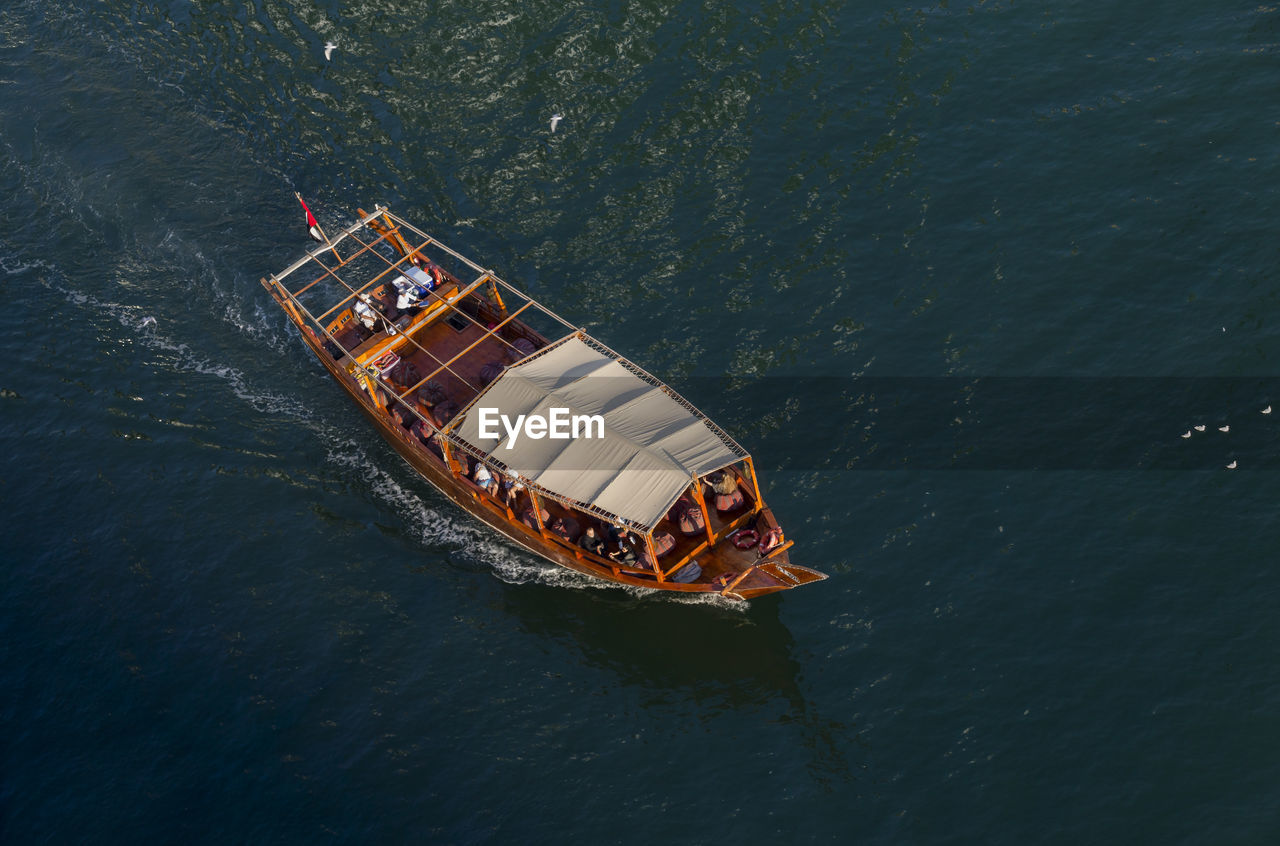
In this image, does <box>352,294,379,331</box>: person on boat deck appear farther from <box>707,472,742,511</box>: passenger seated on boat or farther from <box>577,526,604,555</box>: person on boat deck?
<box>707,472,742,511</box>: passenger seated on boat

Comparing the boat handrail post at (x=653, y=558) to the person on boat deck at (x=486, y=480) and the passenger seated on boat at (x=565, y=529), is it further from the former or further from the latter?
the person on boat deck at (x=486, y=480)

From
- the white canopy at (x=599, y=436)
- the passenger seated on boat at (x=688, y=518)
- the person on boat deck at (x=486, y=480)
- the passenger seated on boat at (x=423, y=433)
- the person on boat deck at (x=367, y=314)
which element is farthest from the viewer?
the person on boat deck at (x=367, y=314)

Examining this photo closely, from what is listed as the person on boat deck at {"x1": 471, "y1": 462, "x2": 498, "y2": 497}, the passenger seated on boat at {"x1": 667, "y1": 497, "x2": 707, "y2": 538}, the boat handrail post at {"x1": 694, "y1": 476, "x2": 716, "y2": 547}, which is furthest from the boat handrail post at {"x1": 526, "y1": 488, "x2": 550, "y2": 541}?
the boat handrail post at {"x1": 694, "y1": 476, "x2": 716, "y2": 547}

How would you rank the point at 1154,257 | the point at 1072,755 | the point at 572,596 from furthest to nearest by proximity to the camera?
the point at 1154,257
the point at 572,596
the point at 1072,755

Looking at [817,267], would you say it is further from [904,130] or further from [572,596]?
[572,596]

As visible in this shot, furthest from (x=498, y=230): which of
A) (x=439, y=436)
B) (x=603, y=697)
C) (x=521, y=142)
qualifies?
(x=603, y=697)

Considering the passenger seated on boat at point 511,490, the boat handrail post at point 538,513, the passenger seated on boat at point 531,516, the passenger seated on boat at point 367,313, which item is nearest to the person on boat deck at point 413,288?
the passenger seated on boat at point 367,313
